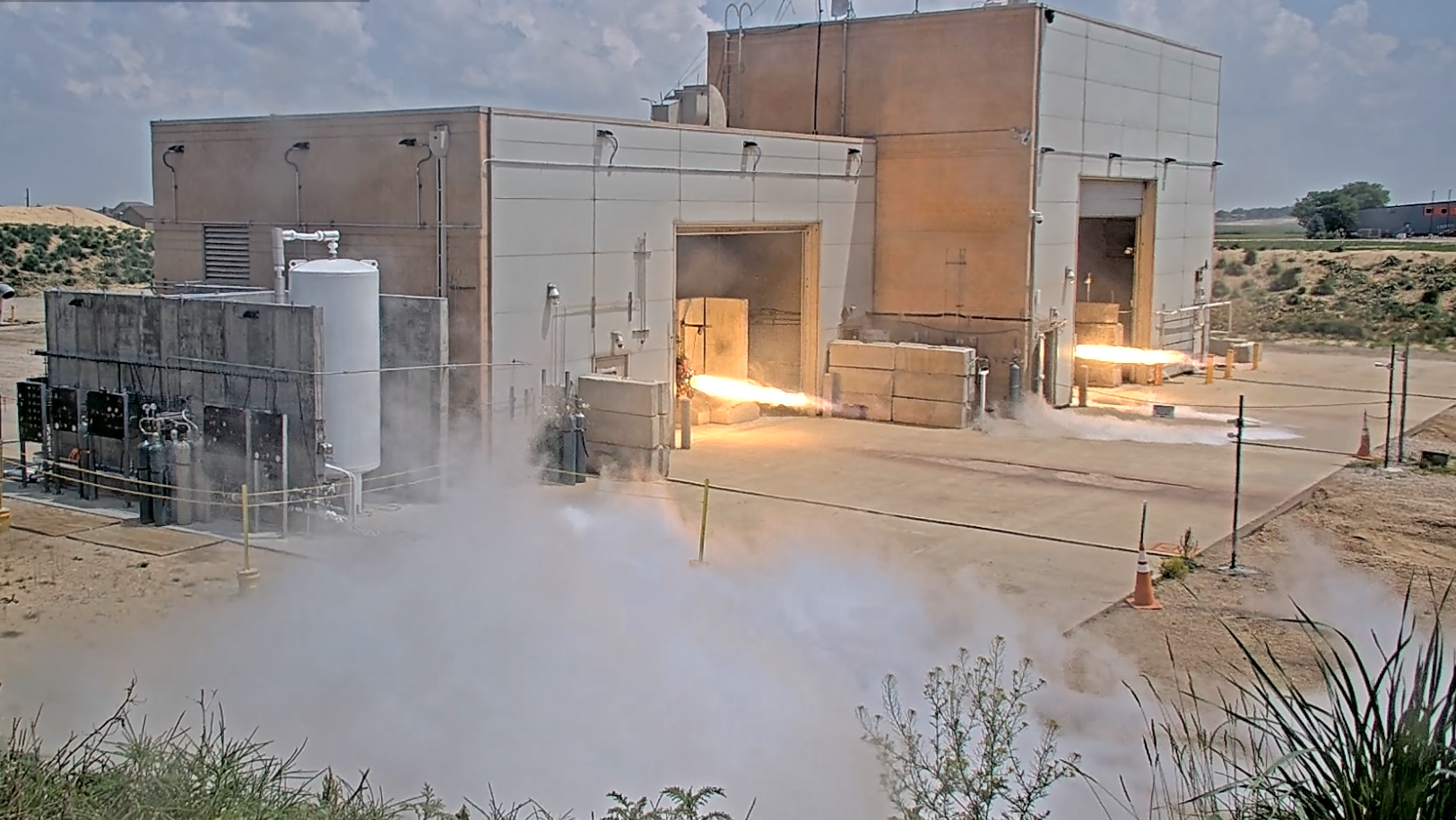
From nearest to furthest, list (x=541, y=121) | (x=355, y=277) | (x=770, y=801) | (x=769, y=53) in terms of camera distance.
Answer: (x=770, y=801)
(x=355, y=277)
(x=541, y=121)
(x=769, y=53)

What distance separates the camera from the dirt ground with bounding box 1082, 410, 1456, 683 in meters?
12.8

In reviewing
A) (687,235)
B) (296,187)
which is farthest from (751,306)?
(296,187)

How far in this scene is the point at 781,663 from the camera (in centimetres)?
1155

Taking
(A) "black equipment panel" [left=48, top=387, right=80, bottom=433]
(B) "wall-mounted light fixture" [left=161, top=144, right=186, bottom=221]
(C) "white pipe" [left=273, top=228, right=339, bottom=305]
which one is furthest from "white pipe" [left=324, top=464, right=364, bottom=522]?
(B) "wall-mounted light fixture" [left=161, top=144, right=186, bottom=221]

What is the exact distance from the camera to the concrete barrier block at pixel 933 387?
26.3 meters

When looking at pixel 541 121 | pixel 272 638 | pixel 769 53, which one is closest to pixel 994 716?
pixel 272 638

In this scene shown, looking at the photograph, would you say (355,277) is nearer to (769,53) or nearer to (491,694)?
(491,694)

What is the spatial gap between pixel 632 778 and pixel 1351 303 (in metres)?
50.1

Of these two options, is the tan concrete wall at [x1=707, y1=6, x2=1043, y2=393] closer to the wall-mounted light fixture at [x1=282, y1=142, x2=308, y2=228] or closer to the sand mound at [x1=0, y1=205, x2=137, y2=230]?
the wall-mounted light fixture at [x1=282, y1=142, x2=308, y2=228]

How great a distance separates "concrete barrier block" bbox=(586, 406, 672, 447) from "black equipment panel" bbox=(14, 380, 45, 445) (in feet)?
24.5

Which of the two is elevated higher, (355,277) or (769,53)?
(769,53)

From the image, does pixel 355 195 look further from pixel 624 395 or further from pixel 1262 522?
pixel 1262 522

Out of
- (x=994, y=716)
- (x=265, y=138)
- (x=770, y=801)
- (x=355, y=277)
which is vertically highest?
(x=265, y=138)

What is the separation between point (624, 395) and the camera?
803 inches
